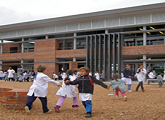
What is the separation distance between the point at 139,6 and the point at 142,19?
6.45 feet

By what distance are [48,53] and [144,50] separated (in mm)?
14646

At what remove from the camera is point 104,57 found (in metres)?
27.3

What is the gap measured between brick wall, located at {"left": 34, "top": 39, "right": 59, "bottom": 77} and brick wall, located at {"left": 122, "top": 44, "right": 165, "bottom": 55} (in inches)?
427

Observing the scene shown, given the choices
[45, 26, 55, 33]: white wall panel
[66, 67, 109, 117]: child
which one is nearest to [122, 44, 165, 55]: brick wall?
[45, 26, 55, 33]: white wall panel

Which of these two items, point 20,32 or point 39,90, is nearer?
point 39,90

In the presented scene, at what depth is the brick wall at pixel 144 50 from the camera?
2503 centimetres

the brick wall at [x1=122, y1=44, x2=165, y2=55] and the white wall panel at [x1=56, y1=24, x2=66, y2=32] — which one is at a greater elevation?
the white wall panel at [x1=56, y1=24, x2=66, y2=32]

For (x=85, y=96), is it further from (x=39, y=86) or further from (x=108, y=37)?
(x=108, y=37)

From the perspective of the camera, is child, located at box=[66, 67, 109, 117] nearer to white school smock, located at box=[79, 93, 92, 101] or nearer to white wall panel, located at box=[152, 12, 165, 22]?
white school smock, located at box=[79, 93, 92, 101]

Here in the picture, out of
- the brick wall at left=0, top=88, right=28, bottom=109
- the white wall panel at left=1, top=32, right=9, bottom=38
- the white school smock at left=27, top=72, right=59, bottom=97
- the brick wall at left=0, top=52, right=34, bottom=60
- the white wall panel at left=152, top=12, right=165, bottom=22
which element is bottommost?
the brick wall at left=0, top=88, right=28, bottom=109

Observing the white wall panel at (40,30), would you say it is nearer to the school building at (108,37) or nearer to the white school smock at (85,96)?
the school building at (108,37)

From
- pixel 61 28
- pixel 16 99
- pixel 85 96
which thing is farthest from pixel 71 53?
pixel 85 96

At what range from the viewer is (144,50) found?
25859 mm

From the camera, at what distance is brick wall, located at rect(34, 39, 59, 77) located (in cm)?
3131
